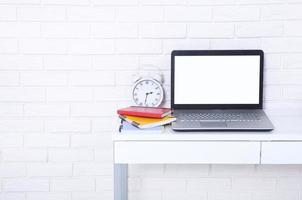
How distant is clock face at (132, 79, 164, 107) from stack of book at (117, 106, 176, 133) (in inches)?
5.9

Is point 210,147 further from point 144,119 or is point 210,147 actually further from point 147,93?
point 147,93

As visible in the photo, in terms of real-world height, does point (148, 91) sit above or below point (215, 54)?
below

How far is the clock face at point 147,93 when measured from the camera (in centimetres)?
200

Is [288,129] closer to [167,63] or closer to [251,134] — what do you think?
[251,134]

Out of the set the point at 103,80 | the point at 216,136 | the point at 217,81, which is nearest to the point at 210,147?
the point at 216,136

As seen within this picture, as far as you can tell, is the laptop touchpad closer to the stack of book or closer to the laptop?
the stack of book

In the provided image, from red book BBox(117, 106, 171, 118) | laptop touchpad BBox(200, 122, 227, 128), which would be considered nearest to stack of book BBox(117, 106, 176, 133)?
red book BBox(117, 106, 171, 118)

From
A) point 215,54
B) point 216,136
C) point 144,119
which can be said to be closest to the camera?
point 216,136

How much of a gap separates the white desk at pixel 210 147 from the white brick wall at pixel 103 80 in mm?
379

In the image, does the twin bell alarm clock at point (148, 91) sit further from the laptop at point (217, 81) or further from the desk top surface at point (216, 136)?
the desk top surface at point (216, 136)

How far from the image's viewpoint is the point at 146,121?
173 centimetres

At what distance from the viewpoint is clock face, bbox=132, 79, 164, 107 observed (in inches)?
78.7

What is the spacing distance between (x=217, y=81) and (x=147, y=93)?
29 cm

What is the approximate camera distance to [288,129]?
171 centimetres
